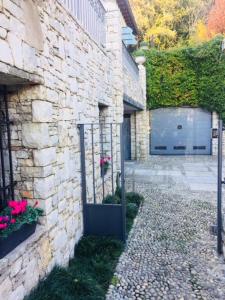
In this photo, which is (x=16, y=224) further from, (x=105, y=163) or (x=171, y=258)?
(x=105, y=163)

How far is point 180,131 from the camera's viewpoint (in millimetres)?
13258

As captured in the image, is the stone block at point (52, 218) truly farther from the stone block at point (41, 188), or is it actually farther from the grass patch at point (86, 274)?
the grass patch at point (86, 274)

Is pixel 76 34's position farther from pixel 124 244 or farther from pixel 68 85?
pixel 124 244

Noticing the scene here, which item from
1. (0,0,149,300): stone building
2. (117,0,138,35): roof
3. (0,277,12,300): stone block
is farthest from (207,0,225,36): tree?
(0,277,12,300): stone block

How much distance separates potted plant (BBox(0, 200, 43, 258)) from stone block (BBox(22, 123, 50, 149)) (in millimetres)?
564

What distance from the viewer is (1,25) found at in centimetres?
197

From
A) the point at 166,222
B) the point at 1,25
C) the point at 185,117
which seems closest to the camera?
the point at 1,25

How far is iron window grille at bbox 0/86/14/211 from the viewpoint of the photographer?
2.56 m

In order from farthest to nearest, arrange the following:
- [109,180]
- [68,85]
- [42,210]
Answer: [109,180] < [68,85] < [42,210]

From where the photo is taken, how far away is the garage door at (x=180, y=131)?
13.0m

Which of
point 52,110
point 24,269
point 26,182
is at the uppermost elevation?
point 52,110

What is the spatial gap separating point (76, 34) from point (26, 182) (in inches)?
85.1

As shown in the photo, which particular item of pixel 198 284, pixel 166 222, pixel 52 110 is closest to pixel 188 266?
pixel 198 284

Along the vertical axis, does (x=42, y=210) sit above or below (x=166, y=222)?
above
